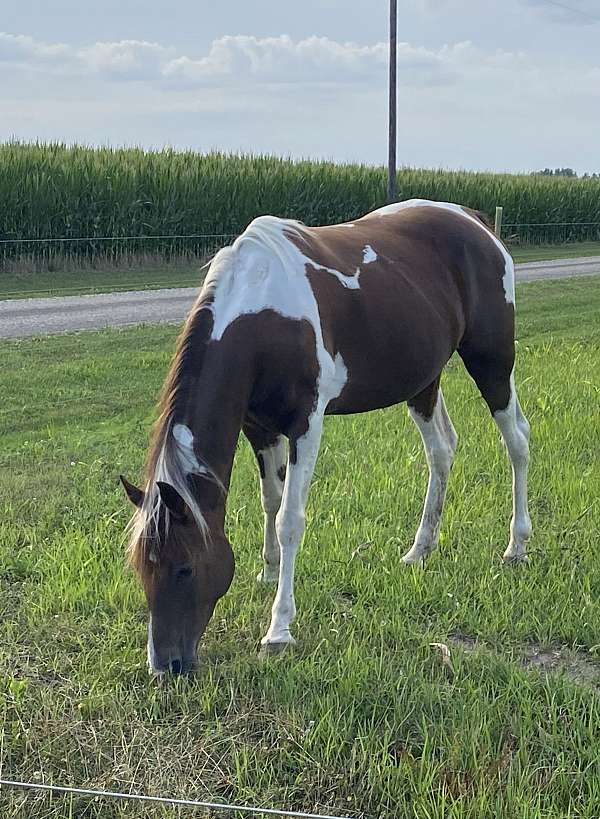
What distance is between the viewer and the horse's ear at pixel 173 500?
2.98 metres

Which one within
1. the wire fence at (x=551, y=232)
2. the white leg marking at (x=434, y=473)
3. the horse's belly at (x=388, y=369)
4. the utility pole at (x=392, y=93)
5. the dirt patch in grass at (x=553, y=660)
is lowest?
the dirt patch in grass at (x=553, y=660)

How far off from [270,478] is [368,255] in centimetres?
117

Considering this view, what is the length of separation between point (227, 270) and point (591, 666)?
222 cm

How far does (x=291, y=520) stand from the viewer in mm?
3680

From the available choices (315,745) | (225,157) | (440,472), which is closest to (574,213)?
(225,157)

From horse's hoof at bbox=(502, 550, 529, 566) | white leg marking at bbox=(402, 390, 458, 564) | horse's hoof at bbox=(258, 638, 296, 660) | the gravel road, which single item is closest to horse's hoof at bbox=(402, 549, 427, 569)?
white leg marking at bbox=(402, 390, 458, 564)

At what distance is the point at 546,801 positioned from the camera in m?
2.69

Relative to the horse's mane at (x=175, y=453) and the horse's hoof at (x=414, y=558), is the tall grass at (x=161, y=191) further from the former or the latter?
the horse's mane at (x=175, y=453)

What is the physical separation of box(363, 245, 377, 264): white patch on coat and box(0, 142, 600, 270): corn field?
52.4ft

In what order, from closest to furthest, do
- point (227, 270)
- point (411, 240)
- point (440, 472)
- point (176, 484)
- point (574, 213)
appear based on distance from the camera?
point (176, 484)
point (227, 270)
point (411, 240)
point (440, 472)
point (574, 213)

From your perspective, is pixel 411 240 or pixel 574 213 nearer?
pixel 411 240

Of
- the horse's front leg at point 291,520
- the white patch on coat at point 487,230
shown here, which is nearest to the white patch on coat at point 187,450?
the horse's front leg at point 291,520

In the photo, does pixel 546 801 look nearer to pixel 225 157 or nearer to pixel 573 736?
pixel 573 736

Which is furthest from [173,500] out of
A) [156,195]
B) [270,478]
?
[156,195]
